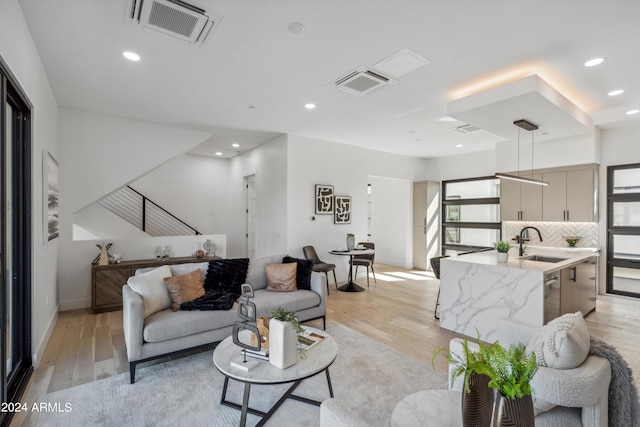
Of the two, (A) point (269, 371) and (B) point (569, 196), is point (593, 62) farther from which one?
(A) point (269, 371)

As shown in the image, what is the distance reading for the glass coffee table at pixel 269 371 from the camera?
75.9 inches

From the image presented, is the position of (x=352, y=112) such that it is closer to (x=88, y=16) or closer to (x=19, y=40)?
(x=88, y=16)

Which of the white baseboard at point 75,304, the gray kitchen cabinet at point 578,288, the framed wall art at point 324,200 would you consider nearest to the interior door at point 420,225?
the framed wall art at point 324,200

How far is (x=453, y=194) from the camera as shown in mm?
7953

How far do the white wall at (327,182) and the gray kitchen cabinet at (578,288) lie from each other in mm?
3767

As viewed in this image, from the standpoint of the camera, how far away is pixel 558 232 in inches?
231

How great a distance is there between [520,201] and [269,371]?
618 cm

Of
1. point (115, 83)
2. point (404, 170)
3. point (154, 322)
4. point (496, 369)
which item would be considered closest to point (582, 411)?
point (496, 369)

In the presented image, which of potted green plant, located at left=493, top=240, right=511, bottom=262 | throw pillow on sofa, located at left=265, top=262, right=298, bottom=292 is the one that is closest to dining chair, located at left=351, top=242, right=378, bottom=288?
throw pillow on sofa, located at left=265, top=262, right=298, bottom=292

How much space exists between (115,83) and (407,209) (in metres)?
6.75

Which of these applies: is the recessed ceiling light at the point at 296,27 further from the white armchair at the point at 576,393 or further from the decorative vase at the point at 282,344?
the white armchair at the point at 576,393

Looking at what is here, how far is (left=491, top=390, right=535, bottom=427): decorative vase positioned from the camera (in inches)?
43.0

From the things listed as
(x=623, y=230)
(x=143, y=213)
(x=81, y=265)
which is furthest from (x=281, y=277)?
(x=623, y=230)

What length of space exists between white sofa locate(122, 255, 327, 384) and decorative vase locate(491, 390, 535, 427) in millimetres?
2490
